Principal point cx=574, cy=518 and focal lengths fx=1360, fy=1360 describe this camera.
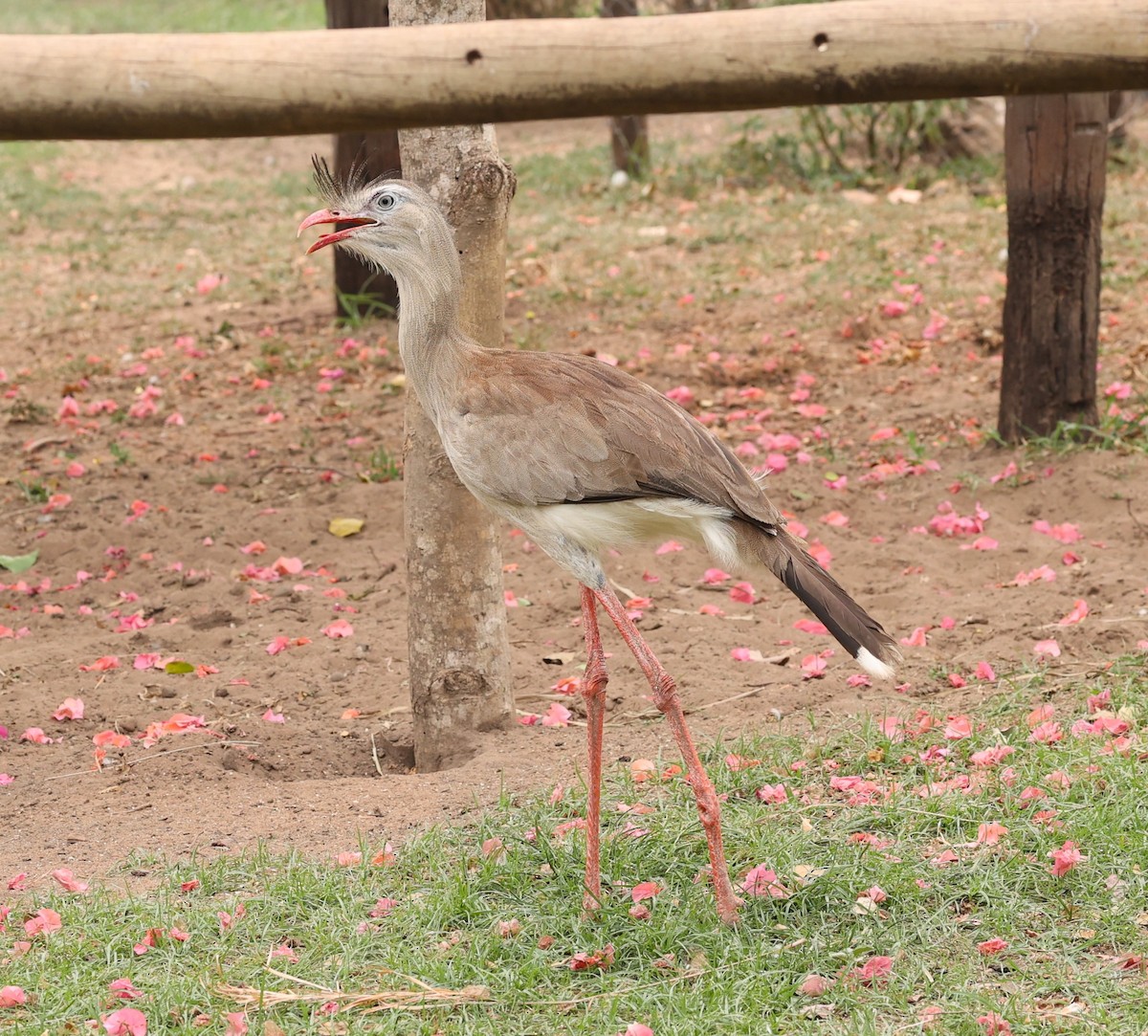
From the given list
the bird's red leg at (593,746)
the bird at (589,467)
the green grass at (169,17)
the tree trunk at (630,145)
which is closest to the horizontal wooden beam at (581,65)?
the bird at (589,467)

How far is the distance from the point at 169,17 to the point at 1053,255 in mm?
18071

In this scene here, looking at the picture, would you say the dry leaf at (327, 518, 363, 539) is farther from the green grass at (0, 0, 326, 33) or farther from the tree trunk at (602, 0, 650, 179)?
the green grass at (0, 0, 326, 33)

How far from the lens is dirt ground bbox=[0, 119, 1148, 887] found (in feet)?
13.7

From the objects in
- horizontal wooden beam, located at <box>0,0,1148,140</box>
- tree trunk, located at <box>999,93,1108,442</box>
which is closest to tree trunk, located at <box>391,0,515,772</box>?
horizontal wooden beam, located at <box>0,0,1148,140</box>

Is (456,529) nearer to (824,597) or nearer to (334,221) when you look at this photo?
(334,221)

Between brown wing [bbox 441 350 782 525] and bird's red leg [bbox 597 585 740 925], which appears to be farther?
brown wing [bbox 441 350 782 525]

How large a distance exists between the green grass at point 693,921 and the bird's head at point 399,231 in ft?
4.94

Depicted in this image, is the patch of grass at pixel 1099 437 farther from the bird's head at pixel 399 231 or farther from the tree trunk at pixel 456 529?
the bird's head at pixel 399 231

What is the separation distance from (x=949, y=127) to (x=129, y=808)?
30.6 ft

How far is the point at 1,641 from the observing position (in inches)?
205

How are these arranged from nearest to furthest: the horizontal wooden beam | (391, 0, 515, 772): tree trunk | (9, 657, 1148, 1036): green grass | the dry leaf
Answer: the horizontal wooden beam, (9, 657, 1148, 1036): green grass, (391, 0, 515, 772): tree trunk, the dry leaf

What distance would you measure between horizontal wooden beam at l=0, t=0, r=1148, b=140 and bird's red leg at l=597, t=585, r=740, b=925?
1319 millimetres

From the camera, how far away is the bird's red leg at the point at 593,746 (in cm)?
331

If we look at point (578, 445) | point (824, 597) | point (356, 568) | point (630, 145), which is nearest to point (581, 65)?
point (578, 445)
